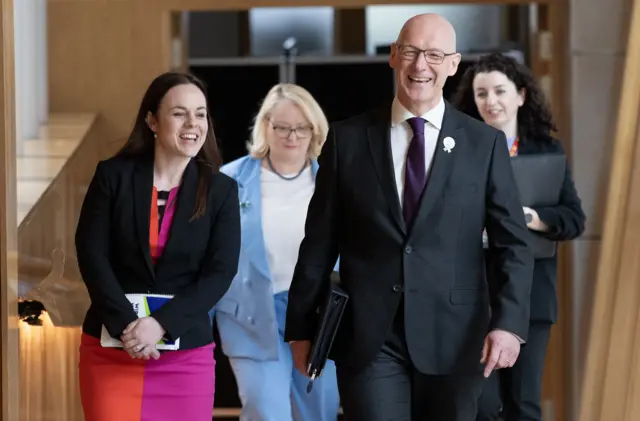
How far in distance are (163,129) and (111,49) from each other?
90.8 inches

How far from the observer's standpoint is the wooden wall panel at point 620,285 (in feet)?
15.5

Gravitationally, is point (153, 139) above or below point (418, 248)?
above

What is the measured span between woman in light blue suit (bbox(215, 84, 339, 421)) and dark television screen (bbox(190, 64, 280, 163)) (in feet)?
8.32

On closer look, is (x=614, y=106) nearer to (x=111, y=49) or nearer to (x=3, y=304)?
(x=111, y=49)

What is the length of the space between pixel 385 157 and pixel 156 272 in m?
0.85

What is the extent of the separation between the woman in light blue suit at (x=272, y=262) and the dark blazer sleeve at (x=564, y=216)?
2.82 feet

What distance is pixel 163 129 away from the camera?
3.96m

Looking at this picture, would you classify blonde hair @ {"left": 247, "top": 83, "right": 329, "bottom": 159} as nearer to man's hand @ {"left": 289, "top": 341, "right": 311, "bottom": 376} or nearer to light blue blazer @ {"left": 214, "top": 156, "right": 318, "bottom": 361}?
light blue blazer @ {"left": 214, "top": 156, "right": 318, "bottom": 361}

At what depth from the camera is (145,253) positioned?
151 inches

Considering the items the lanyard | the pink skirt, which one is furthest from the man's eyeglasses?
the pink skirt

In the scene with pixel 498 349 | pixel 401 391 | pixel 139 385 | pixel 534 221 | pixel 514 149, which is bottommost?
pixel 139 385

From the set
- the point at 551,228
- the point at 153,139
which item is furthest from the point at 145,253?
the point at 551,228

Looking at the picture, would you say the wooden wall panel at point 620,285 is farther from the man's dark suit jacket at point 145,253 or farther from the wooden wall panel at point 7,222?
the wooden wall panel at point 7,222

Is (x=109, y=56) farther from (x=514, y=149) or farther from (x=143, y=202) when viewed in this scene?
(x=143, y=202)
